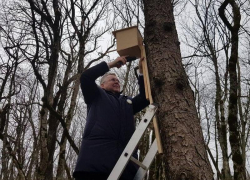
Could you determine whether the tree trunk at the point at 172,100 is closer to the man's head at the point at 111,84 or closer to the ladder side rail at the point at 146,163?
the ladder side rail at the point at 146,163

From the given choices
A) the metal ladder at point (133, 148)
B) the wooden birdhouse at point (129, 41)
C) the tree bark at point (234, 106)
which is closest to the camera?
the metal ladder at point (133, 148)

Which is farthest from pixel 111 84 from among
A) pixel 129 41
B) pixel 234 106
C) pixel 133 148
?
pixel 234 106

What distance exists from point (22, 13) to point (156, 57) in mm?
6909

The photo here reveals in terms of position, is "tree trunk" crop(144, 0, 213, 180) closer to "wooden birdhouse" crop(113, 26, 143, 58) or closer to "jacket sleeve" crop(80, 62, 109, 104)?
"wooden birdhouse" crop(113, 26, 143, 58)

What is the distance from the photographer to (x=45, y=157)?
624 centimetres

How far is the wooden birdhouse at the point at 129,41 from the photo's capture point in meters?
2.18

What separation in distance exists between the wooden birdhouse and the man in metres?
0.12

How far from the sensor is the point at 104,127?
7.06 feet

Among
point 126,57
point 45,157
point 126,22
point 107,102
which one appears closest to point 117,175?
point 107,102

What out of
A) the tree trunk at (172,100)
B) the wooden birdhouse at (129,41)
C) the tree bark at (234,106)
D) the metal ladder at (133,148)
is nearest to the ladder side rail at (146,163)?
the metal ladder at (133,148)

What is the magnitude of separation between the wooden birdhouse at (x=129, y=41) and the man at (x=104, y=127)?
12 cm

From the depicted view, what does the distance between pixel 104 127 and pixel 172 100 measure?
2.30ft

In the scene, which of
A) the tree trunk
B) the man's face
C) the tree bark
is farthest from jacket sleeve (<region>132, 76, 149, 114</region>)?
the tree bark

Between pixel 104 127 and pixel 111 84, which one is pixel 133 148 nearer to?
pixel 104 127
